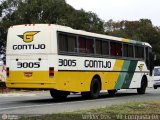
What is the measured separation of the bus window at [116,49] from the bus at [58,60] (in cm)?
25

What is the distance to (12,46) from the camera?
22453 millimetres

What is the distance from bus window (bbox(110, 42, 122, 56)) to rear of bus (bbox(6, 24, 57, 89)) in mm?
5716

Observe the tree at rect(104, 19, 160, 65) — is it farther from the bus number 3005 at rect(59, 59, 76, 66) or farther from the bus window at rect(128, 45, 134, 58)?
the bus number 3005 at rect(59, 59, 76, 66)

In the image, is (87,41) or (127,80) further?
(127,80)

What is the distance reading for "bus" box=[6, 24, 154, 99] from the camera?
21578mm

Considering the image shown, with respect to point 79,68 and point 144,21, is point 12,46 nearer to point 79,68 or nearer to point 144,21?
point 79,68

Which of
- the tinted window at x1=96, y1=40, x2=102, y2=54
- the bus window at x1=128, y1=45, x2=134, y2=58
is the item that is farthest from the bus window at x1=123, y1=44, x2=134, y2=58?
the tinted window at x1=96, y1=40, x2=102, y2=54

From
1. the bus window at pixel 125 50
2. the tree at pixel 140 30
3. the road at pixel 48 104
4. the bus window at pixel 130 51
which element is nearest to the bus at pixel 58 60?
the road at pixel 48 104

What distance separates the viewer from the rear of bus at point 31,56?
21.5 m

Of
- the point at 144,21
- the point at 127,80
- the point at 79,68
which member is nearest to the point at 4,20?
the point at 127,80

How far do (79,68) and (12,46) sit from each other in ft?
10.4

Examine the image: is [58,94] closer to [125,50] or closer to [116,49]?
[116,49]

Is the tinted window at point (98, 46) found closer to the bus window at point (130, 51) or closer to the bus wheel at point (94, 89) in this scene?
the bus wheel at point (94, 89)

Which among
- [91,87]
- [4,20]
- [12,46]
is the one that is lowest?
[91,87]
